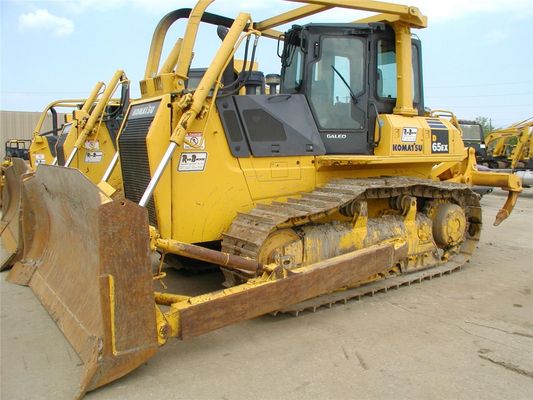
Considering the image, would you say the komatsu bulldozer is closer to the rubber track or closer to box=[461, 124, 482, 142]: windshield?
the rubber track

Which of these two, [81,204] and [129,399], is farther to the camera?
[81,204]

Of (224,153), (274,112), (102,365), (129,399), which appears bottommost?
(129,399)

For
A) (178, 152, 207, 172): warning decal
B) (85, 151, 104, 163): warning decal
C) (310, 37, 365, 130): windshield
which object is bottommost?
(178, 152, 207, 172): warning decal

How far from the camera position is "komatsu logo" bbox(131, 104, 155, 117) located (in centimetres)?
436

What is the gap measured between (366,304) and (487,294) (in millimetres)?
1405

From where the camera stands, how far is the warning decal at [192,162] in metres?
4.26

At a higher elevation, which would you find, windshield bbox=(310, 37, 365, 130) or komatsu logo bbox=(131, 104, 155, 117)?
windshield bbox=(310, 37, 365, 130)

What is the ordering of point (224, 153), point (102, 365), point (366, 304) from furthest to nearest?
point (366, 304), point (224, 153), point (102, 365)

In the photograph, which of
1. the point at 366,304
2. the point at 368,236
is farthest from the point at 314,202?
the point at 366,304

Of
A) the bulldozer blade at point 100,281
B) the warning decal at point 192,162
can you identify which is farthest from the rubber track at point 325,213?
the bulldozer blade at point 100,281

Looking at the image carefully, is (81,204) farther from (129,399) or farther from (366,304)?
(366,304)

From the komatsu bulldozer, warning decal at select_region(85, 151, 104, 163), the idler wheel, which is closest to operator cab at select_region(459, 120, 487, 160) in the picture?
the komatsu bulldozer

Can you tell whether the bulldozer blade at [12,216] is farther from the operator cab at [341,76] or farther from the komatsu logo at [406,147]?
the komatsu logo at [406,147]

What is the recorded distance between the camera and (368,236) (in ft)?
16.6
